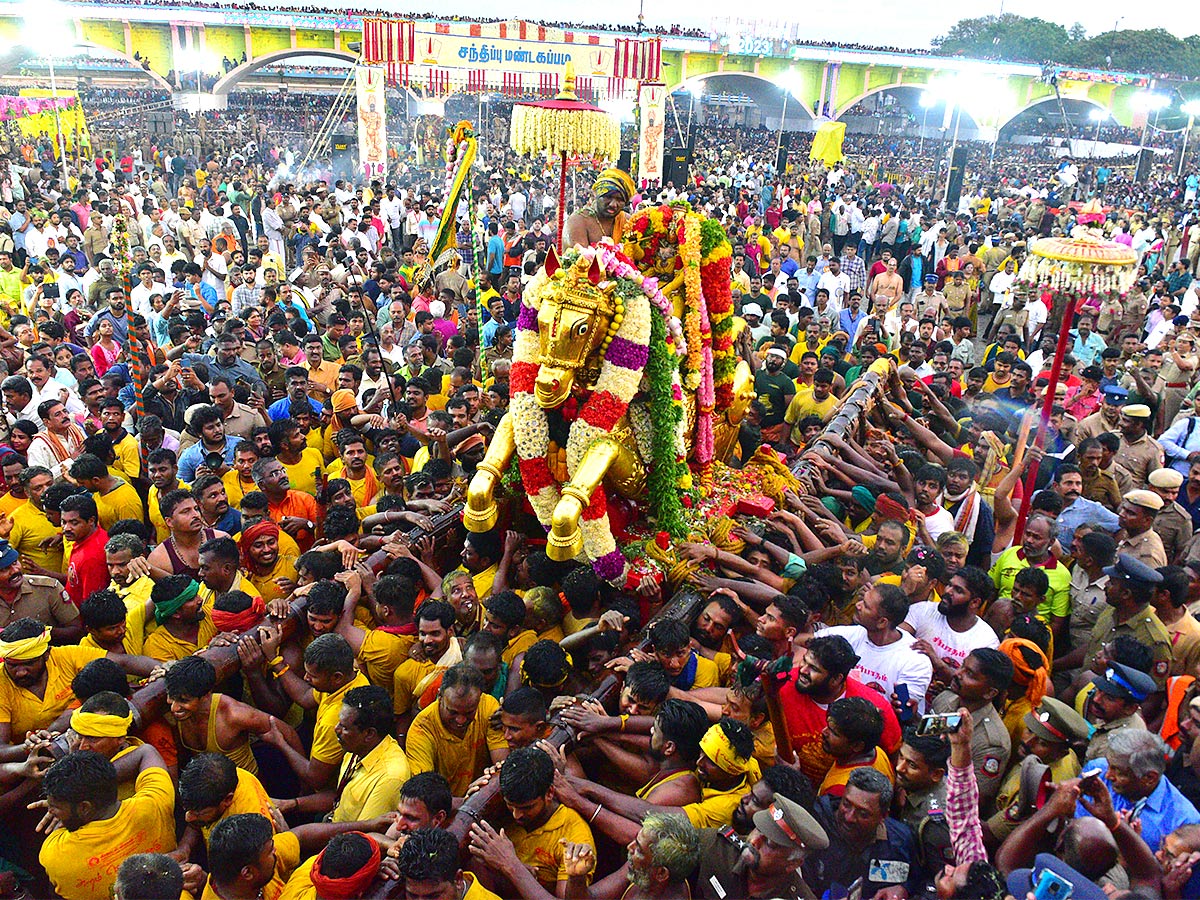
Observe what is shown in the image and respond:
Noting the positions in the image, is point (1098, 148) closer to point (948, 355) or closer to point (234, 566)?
point (948, 355)

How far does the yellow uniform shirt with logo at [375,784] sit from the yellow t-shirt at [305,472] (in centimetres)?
285

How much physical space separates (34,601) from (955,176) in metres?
20.8

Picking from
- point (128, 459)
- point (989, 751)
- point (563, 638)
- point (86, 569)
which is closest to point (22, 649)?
point (86, 569)

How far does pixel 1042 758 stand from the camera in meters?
3.43

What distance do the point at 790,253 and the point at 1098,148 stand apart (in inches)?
1160

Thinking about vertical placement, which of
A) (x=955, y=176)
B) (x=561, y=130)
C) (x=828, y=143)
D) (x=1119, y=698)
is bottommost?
(x=1119, y=698)

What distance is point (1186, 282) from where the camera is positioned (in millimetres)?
→ 14586

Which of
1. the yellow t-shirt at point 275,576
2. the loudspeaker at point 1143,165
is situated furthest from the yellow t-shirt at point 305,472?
the loudspeaker at point 1143,165

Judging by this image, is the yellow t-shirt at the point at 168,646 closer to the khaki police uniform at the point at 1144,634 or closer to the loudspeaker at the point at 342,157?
the khaki police uniform at the point at 1144,634


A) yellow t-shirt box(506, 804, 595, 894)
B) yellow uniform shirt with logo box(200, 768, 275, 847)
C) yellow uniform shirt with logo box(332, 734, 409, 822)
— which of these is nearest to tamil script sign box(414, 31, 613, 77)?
yellow uniform shirt with logo box(332, 734, 409, 822)

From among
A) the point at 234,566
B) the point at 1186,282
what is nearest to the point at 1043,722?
the point at 234,566

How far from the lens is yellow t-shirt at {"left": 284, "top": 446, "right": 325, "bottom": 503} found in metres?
6.10

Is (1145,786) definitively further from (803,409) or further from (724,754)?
(803,409)

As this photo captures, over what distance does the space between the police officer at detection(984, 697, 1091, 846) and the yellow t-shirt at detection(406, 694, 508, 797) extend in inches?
77.1
